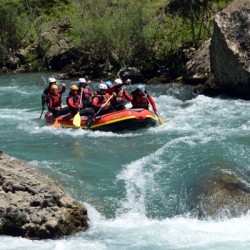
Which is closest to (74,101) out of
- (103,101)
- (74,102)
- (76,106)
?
(74,102)

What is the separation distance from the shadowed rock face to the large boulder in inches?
472

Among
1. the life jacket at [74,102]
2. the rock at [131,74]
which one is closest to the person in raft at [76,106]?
the life jacket at [74,102]

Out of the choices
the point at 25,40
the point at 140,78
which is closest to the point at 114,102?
the point at 140,78

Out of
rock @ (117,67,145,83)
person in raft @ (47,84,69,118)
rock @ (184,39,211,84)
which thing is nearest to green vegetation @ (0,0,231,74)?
rock @ (117,67,145,83)

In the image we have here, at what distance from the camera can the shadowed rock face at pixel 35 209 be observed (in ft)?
29.0

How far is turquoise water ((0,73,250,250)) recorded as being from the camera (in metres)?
8.92

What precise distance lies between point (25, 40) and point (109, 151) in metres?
23.8

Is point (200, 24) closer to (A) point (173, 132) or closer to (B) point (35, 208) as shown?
(A) point (173, 132)

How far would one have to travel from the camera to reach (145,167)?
480 inches

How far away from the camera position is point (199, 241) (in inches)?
344

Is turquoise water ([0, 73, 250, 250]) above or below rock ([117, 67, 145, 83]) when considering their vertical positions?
above

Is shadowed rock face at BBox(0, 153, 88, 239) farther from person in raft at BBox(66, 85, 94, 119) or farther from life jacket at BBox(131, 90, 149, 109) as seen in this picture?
life jacket at BBox(131, 90, 149, 109)

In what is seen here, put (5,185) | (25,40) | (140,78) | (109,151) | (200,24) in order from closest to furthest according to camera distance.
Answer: (5,185) < (109,151) < (140,78) < (200,24) < (25,40)

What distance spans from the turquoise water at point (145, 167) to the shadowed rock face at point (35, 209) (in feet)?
0.59
